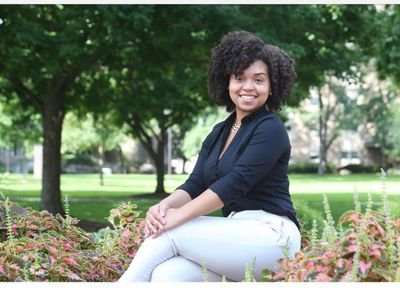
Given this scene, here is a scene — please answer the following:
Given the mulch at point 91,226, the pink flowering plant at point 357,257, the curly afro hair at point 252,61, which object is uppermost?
the curly afro hair at point 252,61

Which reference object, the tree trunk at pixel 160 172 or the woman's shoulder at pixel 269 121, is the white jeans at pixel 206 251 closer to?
the woman's shoulder at pixel 269 121

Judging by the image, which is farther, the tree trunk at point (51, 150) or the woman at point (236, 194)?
the tree trunk at point (51, 150)

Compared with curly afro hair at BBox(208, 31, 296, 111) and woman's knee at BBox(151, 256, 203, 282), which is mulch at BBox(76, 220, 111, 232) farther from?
woman's knee at BBox(151, 256, 203, 282)

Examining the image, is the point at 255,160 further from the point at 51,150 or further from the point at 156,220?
the point at 51,150

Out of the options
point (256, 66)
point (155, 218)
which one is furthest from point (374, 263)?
point (256, 66)

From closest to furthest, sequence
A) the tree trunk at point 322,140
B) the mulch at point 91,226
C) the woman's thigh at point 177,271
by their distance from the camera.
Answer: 1. the woman's thigh at point 177,271
2. the mulch at point 91,226
3. the tree trunk at point 322,140

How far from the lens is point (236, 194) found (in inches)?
118

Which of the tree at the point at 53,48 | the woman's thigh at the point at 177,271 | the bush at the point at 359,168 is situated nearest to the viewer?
the woman's thigh at the point at 177,271

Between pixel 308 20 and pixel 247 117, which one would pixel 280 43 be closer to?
pixel 308 20

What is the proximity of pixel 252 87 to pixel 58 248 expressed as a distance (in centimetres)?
139

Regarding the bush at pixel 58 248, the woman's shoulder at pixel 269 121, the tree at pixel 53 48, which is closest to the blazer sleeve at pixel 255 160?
the woman's shoulder at pixel 269 121

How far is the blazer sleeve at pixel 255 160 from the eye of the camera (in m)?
2.96

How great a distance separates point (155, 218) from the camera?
116 inches

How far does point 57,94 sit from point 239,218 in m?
13.6
